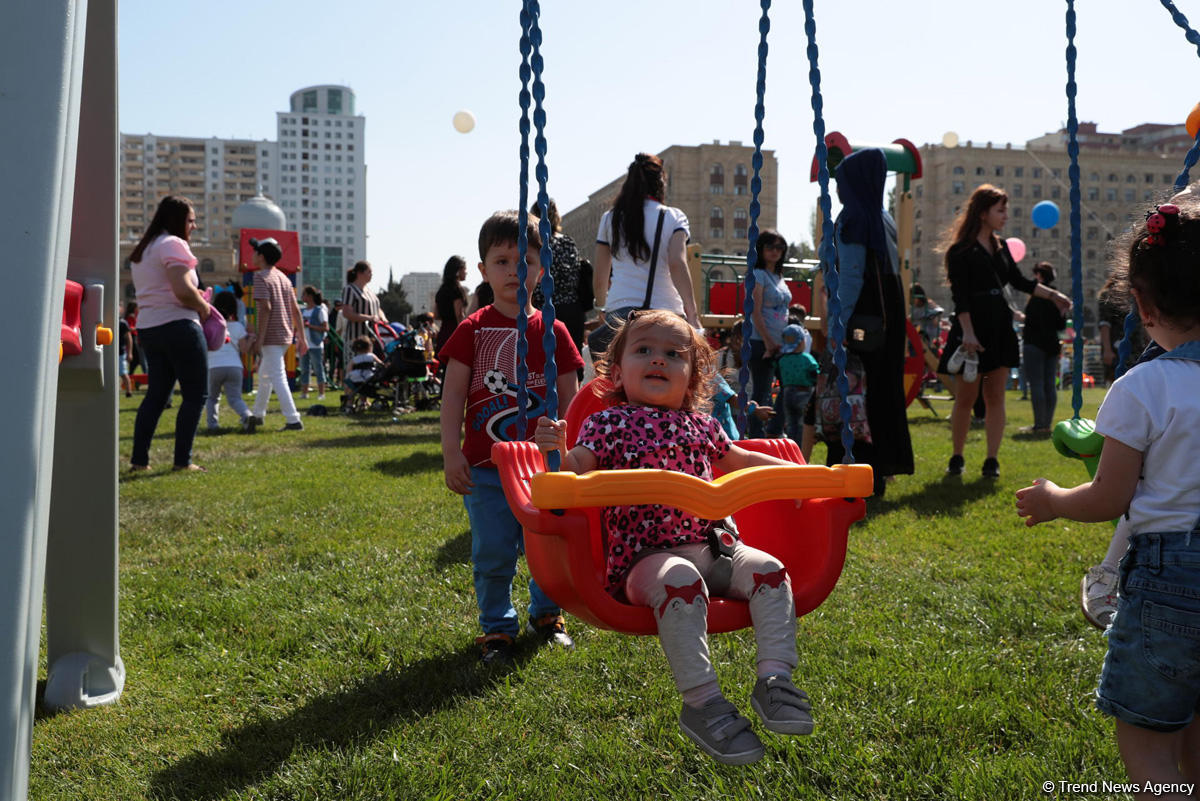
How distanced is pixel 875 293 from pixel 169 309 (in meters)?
4.79

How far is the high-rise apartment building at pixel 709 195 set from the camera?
81656mm

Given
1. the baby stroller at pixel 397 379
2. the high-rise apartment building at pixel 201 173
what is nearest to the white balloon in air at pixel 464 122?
the baby stroller at pixel 397 379

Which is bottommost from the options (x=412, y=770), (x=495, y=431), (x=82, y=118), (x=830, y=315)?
(x=412, y=770)

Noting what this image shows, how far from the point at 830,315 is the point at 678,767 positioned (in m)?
1.26

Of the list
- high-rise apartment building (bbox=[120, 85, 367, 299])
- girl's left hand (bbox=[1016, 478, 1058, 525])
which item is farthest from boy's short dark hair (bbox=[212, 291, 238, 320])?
high-rise apartment building (bbox=[120, 85, 367, 299])

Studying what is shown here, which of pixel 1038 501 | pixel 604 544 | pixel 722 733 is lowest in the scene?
pixel 722 733

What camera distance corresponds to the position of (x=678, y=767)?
251 cm

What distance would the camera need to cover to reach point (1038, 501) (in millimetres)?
1987

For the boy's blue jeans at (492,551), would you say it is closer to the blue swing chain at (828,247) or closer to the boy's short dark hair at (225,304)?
the blue swing chain at (828,247)

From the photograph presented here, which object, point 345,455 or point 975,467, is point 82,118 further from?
point 975,467

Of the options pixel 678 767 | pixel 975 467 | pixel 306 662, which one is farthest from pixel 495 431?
pixel 975 467

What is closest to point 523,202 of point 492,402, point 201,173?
point 492,402

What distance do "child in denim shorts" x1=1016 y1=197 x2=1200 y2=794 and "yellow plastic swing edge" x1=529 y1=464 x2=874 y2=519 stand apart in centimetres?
44

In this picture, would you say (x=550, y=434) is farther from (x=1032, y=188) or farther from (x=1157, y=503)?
(x=1032, y=188)
